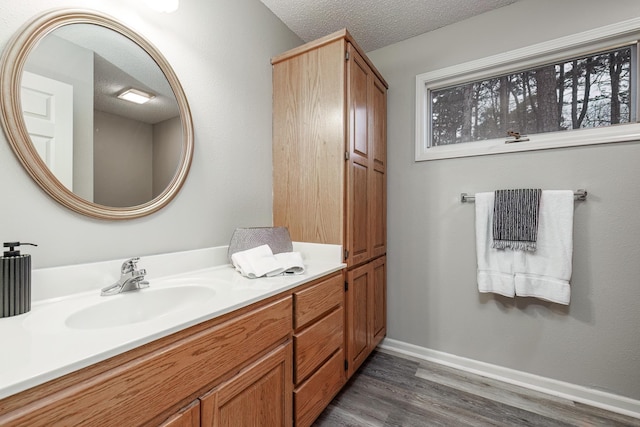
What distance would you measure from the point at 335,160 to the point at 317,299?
0.79 meters

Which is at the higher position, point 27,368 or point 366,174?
point 366,174

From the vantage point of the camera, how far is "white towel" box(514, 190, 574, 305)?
62.1 inches

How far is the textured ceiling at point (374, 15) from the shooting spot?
1790 mm

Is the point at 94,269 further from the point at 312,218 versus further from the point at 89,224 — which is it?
the point at 312,218

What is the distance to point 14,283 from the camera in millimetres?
769

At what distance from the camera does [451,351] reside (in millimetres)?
1993

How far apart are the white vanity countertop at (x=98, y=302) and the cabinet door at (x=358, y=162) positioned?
0.60 feet

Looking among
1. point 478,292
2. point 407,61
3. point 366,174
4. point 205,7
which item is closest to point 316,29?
point 407,61

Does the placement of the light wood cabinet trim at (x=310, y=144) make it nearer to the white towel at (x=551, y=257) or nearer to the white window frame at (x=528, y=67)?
the white window frame at (x=528, y=67)

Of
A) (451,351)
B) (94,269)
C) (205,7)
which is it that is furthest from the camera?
(451,351)

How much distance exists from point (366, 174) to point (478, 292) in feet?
3.71

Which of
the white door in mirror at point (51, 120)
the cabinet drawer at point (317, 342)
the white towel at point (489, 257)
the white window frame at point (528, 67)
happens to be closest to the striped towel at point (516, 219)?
the white towel at point (489, 257)

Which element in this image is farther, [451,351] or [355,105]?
[451,351]

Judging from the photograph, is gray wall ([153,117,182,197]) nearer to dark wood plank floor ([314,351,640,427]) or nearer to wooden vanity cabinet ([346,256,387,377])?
wooden vanity cabinet ([346,256,387,377])
